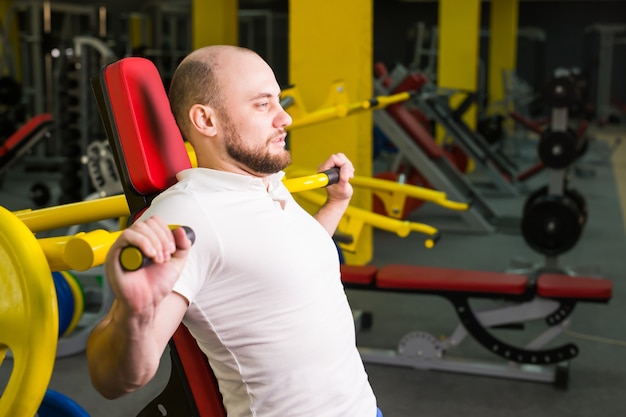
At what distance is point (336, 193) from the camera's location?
1.33 m

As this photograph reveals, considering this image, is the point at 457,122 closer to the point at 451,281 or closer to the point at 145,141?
the point at 451,281

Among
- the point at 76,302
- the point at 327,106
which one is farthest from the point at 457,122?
the point at 76,302

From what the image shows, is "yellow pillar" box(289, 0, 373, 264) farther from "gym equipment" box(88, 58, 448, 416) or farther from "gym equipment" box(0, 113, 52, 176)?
"gym equipment" box(88, 58, 448, 416)

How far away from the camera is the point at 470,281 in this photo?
2418 millimetres

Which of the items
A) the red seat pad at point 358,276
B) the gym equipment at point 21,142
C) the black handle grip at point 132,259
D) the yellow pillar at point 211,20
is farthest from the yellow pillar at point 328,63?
the yellow pillar at point 211,20

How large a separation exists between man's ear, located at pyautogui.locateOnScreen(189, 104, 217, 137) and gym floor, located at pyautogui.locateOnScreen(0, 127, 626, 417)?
4.58ft

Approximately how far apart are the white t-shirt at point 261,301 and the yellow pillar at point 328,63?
277cm

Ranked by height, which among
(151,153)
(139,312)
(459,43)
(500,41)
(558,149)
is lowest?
(558,149)

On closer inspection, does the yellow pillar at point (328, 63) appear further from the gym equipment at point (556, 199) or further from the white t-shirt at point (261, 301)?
the white t-shirt at point (261, 301)

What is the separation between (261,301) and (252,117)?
0.25 meters

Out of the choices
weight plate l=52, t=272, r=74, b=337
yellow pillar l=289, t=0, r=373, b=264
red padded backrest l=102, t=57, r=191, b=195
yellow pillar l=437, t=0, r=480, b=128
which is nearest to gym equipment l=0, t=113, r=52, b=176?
yellow pillar l=289, t=0, r=373, b=264

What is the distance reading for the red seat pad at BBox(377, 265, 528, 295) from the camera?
2.40 metres

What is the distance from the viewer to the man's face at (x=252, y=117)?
1006 mm

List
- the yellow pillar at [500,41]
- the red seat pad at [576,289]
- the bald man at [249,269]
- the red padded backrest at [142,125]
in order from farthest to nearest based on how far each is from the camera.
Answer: the yellow pillar at [500,41] < the red seat pad at [576,289] < the red padded backrest at [142,125] < the bald man at [249,269]
